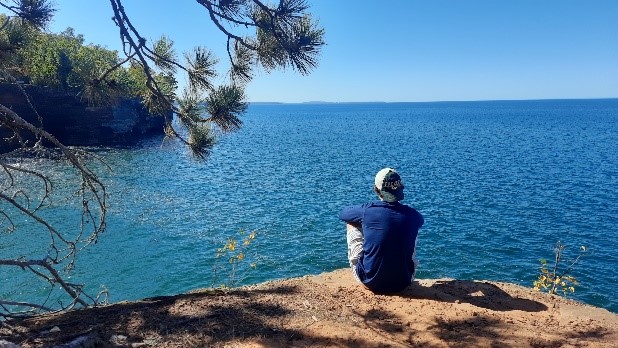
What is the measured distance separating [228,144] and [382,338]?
1904 inches

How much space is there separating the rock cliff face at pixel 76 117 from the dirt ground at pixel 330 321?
27805 mm

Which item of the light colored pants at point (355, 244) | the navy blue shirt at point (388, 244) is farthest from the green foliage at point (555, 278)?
the light colored pants at point (355, 244)

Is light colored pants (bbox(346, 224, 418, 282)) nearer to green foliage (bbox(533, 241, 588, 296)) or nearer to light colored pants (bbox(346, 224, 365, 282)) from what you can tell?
light colored pants (bbox(346, 224, 365, 282))

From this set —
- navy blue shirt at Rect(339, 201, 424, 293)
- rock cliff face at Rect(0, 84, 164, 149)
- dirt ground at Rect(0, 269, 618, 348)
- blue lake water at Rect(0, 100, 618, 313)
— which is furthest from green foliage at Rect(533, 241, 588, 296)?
rock cliff face at Rect(0, 84, 164, 149)

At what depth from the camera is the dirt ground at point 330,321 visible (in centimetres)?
380

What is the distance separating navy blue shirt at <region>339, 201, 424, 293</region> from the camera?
189 inches

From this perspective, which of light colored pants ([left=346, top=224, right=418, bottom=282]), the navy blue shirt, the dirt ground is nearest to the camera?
the dirt ground

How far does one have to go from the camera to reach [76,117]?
36.5 meters

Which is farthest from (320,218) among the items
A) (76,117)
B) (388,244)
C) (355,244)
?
(76,117)

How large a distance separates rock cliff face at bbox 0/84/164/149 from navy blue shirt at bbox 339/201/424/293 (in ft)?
91.9

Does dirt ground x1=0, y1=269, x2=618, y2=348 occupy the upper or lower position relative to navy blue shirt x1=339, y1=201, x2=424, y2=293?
lower

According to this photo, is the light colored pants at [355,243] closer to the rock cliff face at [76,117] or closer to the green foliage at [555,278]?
the green foliage at [555,278]

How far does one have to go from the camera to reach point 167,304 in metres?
4.66

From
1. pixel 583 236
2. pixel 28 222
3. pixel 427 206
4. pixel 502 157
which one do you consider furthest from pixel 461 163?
pixel 28 222
